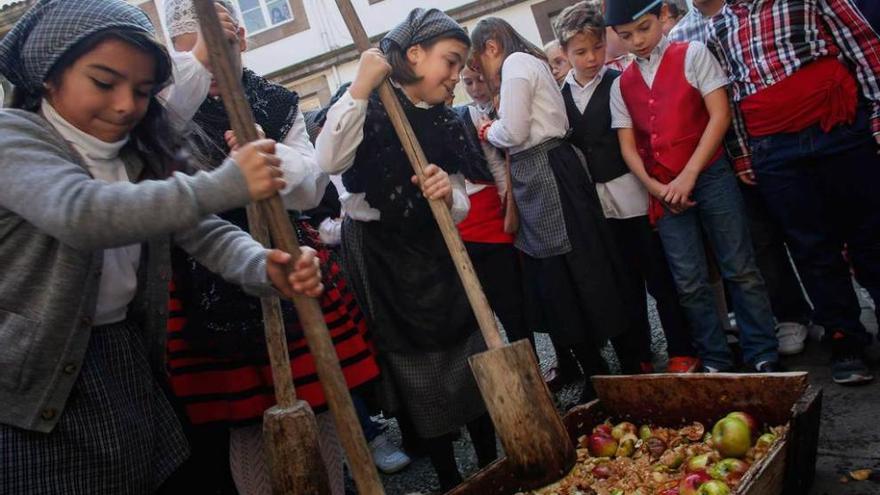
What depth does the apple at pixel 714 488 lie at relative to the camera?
187 centimetres

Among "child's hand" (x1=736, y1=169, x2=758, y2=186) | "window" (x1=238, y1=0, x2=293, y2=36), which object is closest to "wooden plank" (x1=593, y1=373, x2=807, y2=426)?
"child's hand" (x1=736, y1=169, x2=758, y2=186)

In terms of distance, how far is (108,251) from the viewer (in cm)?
167

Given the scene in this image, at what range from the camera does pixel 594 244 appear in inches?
122

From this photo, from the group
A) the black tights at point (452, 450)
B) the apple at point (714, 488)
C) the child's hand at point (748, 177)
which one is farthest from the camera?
the child's hand at point (748, 177)

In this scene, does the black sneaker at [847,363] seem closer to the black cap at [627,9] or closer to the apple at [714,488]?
the apple at [714,488]

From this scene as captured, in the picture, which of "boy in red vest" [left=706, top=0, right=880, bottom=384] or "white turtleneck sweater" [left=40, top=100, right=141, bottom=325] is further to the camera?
"boy in red vest" [left=706, top=0, right=880, bottom=384]

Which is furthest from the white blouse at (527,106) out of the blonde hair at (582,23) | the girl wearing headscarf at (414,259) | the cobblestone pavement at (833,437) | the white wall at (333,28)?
the white wall at (333,28)

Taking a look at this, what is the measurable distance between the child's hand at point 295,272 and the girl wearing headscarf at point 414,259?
2.67 ft

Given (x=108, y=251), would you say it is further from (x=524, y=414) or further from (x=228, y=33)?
(x=524, y=414)

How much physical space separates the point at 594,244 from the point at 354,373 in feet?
4.37

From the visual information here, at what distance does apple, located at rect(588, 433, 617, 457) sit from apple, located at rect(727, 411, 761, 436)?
0.40 m

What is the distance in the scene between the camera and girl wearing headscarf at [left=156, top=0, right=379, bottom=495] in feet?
6.86

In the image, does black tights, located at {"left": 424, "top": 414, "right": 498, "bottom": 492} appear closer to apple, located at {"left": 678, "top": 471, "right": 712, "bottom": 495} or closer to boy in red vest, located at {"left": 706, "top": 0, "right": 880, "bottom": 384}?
apple, located at {"left": 678, "top": 471, "right": 712, "bottom": 495}

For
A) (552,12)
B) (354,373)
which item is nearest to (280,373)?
(354,373)
